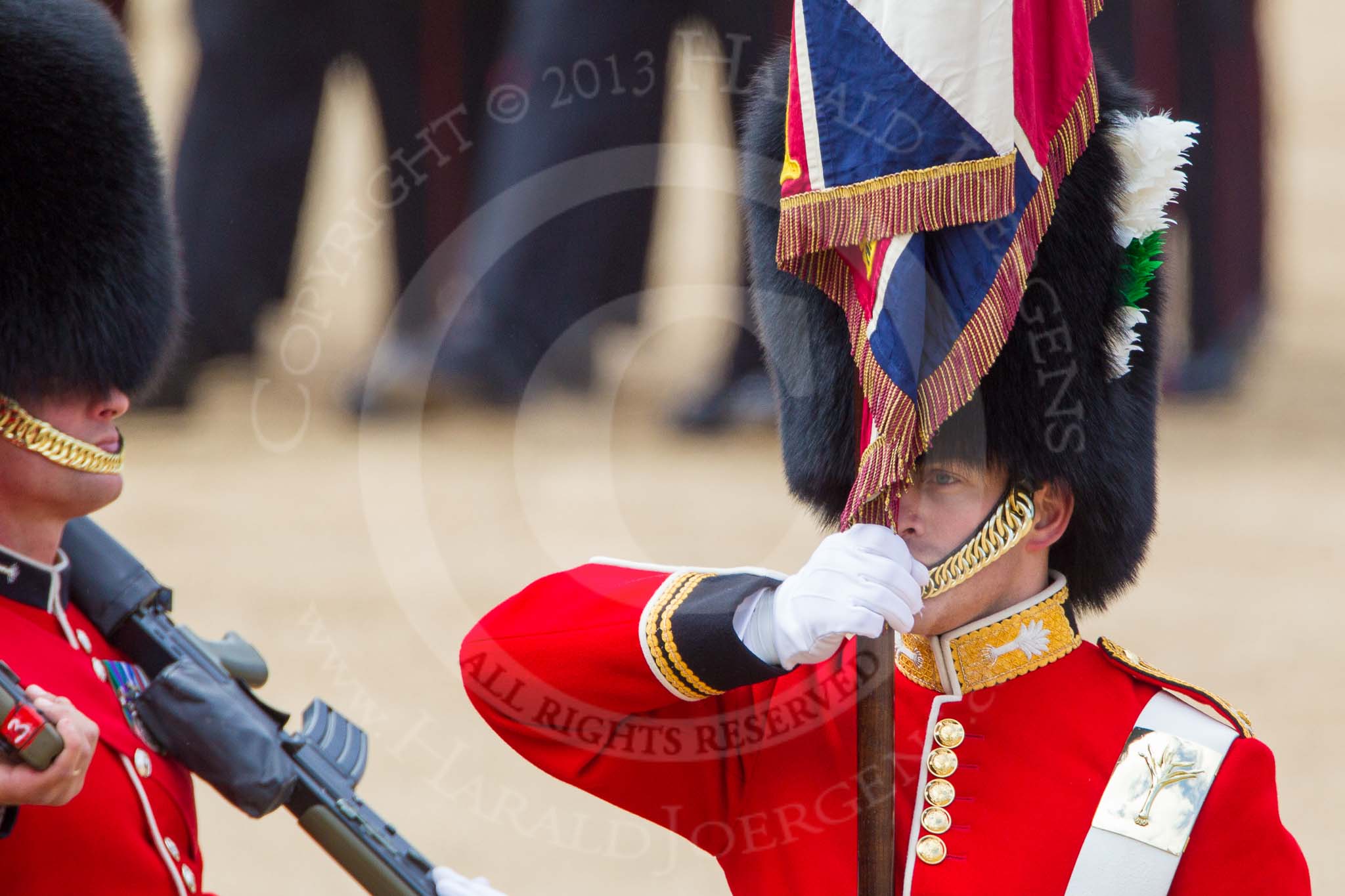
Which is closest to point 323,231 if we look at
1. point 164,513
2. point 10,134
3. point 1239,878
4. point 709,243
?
point 709,243

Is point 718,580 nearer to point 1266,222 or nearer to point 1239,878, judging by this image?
point 1239,878

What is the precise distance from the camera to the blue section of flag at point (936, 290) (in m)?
1.95

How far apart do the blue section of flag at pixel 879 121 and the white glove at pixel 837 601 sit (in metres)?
0.35

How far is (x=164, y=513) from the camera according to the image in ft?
19.0

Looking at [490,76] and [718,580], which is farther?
[490,76]

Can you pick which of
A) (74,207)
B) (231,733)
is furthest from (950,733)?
(74,207)

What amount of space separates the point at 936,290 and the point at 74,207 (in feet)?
3.14

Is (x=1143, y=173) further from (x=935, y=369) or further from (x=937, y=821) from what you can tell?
(x=937, y=821)

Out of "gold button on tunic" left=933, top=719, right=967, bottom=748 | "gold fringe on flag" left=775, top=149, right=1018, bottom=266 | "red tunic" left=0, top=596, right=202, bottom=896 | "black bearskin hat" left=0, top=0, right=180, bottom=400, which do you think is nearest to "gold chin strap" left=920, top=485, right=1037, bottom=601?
"gold button on tunic" left=933, top=719, right=967, bottom=748

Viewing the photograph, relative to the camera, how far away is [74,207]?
2.23 m

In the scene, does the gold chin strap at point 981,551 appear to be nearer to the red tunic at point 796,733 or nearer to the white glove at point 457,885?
the red tunic at point 796,733

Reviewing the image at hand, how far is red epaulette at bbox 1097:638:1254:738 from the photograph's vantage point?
210cm

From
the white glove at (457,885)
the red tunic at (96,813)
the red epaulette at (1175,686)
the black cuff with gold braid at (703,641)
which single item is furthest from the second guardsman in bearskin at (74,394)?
the red epaulette at (1175,686)

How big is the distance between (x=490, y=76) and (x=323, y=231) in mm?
1142
